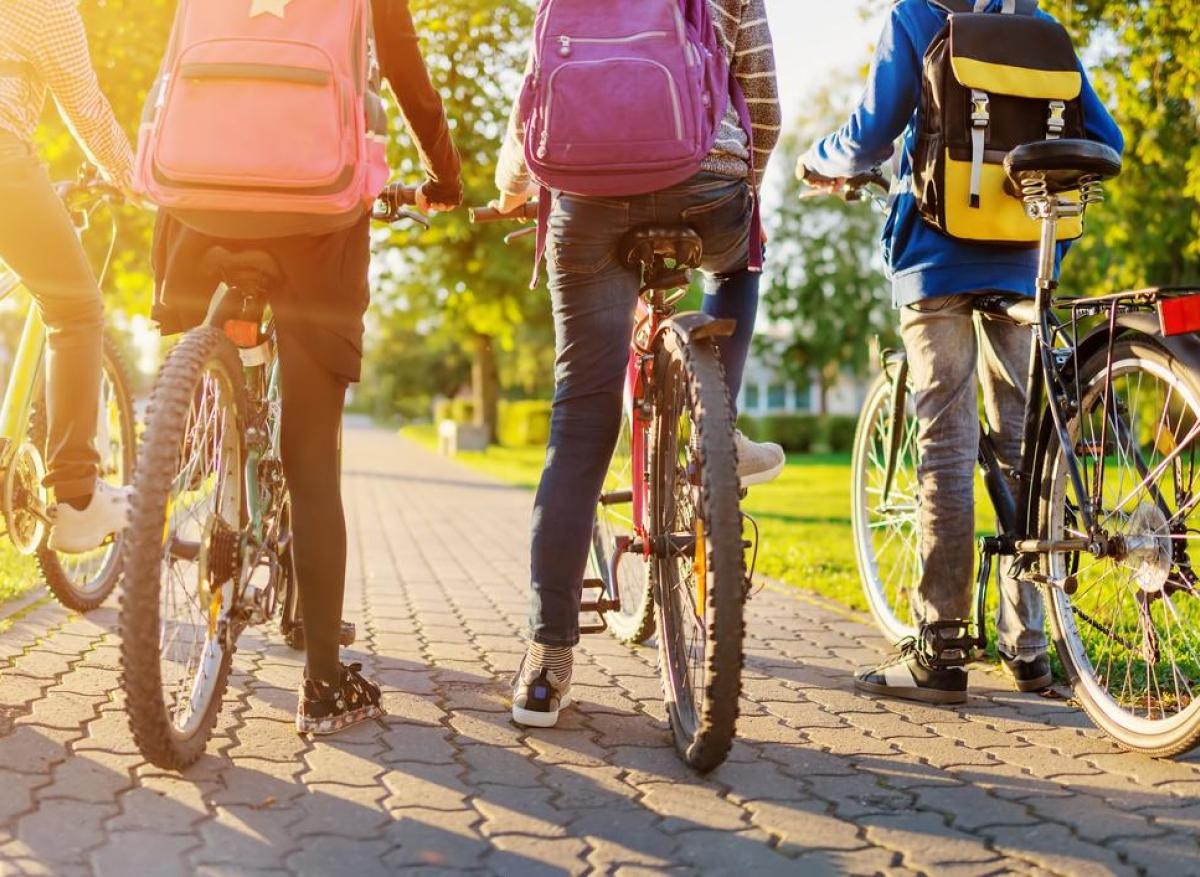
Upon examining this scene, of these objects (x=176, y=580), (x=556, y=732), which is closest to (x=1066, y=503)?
(x=556, y=732)

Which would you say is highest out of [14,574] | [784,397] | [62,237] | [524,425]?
[62,237]

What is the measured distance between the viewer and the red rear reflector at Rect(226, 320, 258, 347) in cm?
320

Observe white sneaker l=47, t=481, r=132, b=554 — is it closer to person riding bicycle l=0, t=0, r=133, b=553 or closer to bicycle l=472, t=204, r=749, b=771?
person riding bicycle l=0, t=0, r=133, b=553

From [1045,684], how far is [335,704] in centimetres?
222

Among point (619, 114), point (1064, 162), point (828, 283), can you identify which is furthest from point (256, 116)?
point (828, 283)

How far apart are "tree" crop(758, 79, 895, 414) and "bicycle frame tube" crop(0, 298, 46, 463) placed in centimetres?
4725

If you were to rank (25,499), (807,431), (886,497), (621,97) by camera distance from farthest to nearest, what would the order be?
(807,431) < (886,497) < (25,499) < (621,97)

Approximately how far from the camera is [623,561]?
15.1 ft

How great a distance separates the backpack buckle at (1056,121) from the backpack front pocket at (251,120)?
2.10m

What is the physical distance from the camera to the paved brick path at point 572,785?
2.58 metres

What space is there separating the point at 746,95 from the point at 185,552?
194 centimetres

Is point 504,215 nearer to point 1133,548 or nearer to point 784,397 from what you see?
point 1133,548

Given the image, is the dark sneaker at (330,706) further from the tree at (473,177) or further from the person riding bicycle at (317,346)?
the tree at (473,177)

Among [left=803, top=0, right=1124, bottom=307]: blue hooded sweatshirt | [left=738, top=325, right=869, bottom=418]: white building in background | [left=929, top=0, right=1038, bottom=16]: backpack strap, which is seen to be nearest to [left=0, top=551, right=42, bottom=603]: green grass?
[left=803, top=0, right=1124, bottom=307]: blue hooded sweatshirt
